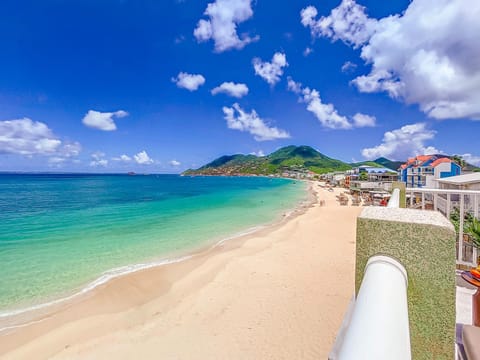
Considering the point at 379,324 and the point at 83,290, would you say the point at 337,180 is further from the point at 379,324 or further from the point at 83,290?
the point at 379,324

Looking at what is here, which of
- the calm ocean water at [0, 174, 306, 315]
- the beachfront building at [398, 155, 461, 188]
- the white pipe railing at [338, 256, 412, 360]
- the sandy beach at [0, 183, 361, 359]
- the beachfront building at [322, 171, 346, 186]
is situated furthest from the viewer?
the beachfront building at [322, 171, 346, 186]

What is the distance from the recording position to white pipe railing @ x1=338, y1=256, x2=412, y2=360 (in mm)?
403

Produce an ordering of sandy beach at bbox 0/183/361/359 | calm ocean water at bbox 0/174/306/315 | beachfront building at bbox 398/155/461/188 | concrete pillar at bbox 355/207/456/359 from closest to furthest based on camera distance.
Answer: concrete pillar at bbox 355/207/456/359 < sandy beach at bbox 0/183/361/359 < calm ocean water at bbox 0/174/306/315 < beachfront building at bbox 398/155/461/188

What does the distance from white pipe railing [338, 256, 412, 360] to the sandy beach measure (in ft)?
12.4

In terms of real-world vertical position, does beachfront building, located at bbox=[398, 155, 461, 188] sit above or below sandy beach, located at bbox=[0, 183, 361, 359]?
above

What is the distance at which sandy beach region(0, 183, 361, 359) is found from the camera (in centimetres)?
396

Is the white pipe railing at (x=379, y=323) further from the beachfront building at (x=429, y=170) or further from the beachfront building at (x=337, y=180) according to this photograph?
the beachfront building at (x=337, y=180)

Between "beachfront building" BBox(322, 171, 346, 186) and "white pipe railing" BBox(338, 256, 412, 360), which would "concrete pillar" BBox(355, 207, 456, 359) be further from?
"beachfront building" BBox(322, 171, 346, 186)

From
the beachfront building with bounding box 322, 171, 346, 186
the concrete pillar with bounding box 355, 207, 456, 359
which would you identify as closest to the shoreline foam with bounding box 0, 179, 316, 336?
the concrete pillar with bounding box 355, 207, 456, 359

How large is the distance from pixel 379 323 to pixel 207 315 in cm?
519

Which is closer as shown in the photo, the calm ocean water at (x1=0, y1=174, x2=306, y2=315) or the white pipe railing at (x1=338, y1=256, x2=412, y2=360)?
the white pipe railing at (x1=338, y1=256, x2=412, y2=360)

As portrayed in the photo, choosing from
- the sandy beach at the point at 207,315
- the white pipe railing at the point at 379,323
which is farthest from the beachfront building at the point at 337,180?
the white pipe railing at the point at 379,323

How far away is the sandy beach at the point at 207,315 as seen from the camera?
3965mm

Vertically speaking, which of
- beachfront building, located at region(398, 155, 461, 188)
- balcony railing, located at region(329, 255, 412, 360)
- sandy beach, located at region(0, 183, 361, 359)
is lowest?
sandy beach, located at region(0, 183, 361, 359)
